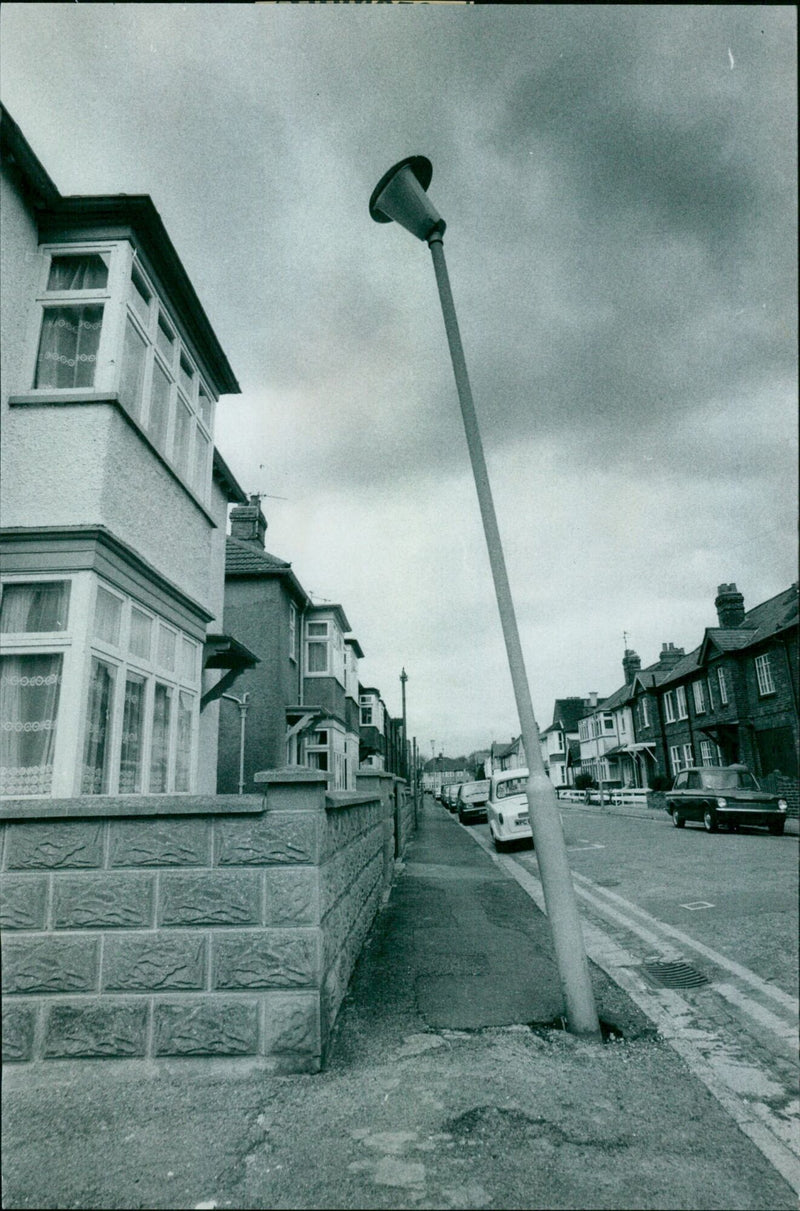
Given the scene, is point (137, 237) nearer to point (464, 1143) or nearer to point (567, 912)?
point (567, 912)

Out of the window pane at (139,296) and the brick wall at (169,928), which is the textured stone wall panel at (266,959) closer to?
the brick wall at (169,928)

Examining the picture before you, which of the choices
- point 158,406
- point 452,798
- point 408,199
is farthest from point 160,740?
point 452,798

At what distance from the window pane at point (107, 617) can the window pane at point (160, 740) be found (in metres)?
1.16

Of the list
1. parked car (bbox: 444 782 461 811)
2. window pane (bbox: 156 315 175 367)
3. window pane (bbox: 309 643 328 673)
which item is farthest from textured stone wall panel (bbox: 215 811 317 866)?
parked car (bbox: 444 782 461 811)

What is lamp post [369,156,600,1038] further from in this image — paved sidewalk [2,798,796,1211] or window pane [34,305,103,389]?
window pane [34,305,103,389]

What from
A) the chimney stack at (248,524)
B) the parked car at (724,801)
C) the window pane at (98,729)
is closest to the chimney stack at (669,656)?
the parked car at (724,801)

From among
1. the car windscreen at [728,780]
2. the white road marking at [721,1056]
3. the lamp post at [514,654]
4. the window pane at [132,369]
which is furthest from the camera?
the car windscreen at [728,780]

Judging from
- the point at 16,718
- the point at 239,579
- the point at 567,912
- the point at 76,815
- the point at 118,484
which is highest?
the point at 239,579

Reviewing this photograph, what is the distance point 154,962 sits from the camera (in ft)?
12.4

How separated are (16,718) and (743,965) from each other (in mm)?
6562

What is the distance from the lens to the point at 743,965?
22.0ft

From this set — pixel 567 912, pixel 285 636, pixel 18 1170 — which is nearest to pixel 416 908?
pixel 567 912

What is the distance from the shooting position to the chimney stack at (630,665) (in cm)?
2994

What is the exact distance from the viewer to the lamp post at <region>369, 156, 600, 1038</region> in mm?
4375
